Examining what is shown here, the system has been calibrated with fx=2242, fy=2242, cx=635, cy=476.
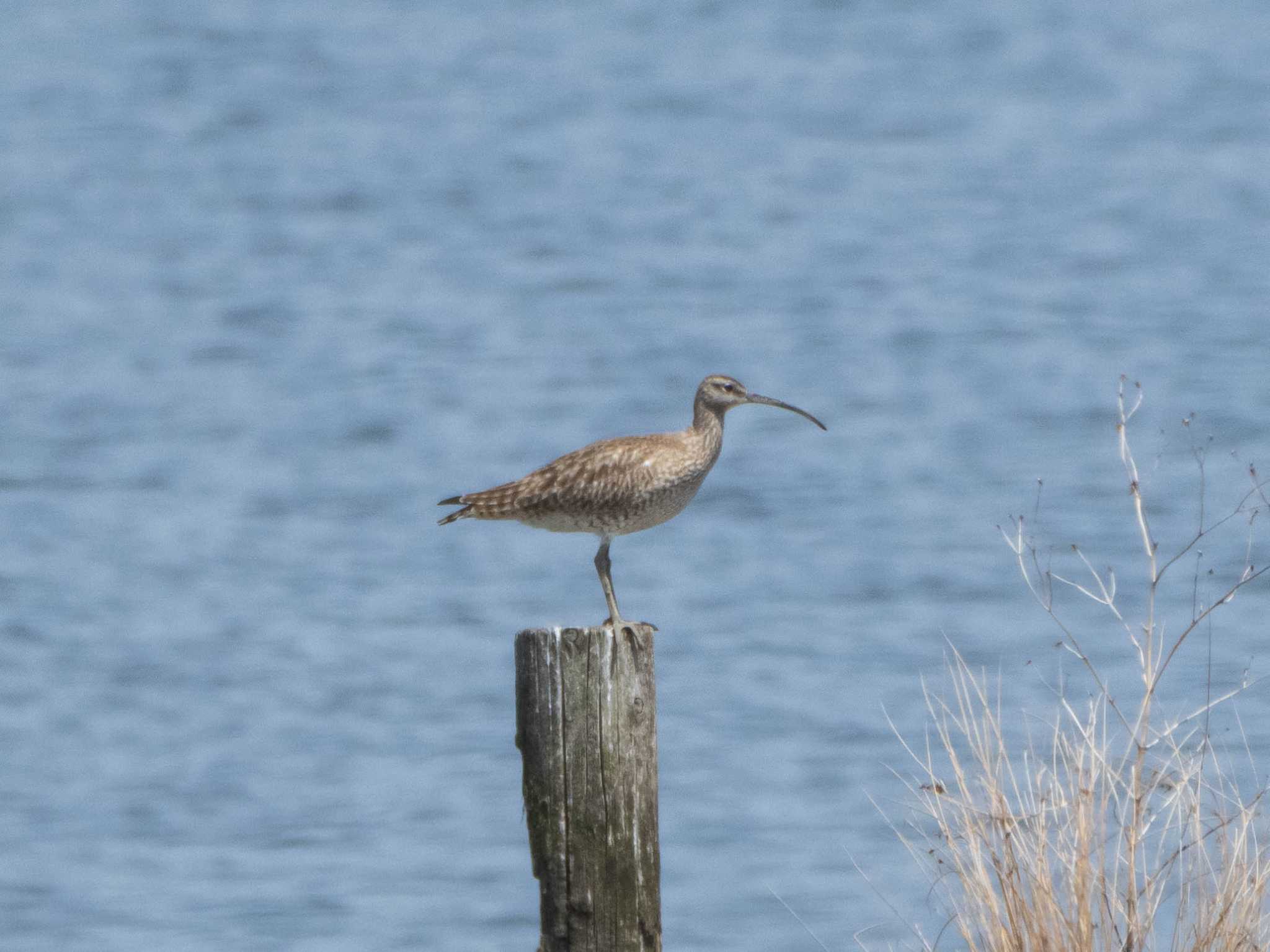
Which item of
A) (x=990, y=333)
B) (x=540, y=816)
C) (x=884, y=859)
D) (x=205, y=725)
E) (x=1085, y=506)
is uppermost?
(x=990, y=333)

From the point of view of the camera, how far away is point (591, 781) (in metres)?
6.86

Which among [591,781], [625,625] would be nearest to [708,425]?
[625,625]

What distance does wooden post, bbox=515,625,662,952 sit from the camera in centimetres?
681

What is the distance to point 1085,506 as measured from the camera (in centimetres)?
2314

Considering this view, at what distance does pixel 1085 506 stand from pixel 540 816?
16973mm

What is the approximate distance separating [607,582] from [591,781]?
160cm

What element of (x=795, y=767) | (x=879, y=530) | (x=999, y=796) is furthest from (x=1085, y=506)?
(x=999, y=796)

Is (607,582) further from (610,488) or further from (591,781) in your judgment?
(591,781)

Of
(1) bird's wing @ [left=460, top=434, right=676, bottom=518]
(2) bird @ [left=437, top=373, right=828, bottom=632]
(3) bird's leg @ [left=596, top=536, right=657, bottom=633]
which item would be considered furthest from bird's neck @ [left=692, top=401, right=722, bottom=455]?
(3) bird's leg @ [left=596, top=536, right=657, bottom=633]

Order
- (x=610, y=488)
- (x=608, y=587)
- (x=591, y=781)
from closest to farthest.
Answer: (x=591, y=781) < (x=608, y=587) < (x=610, y=488)

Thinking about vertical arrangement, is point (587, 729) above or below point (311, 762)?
below

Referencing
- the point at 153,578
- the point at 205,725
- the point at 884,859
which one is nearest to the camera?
the point at 884,859

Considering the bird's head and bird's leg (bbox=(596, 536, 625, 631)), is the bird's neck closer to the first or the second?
the bird's head

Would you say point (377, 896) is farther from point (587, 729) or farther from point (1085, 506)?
point (1085, 506)
